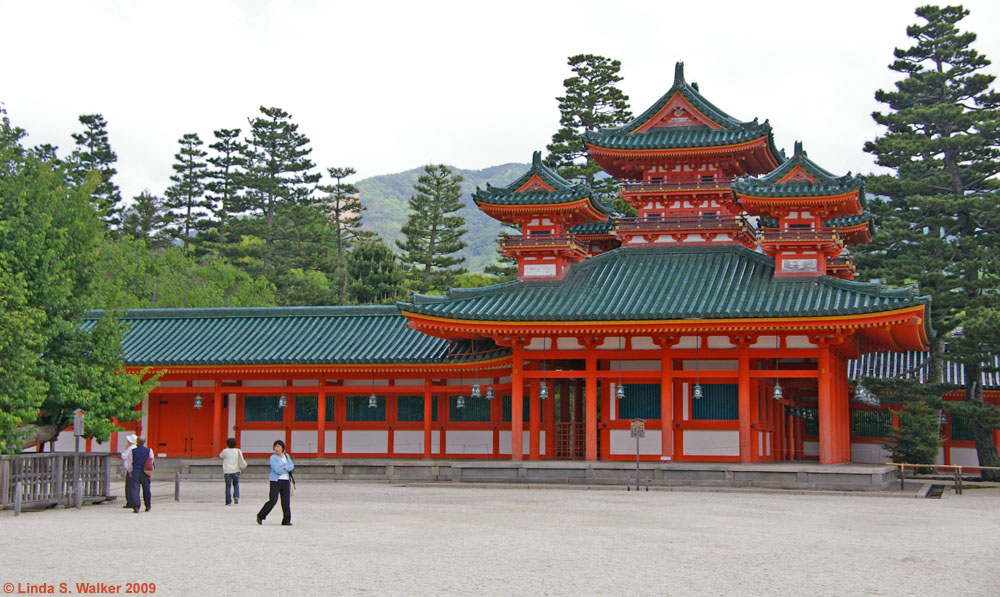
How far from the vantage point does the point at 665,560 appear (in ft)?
47.6

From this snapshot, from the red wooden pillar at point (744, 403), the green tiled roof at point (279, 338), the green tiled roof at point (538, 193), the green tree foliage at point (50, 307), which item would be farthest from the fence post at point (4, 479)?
the red wooden pillar at point (744, 403)

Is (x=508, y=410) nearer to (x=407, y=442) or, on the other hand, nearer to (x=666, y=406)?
(x=407, y=442)

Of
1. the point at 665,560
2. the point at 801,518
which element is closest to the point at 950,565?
the point at 665,560

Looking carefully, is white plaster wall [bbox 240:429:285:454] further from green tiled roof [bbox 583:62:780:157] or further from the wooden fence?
green tiled roof [bbox 583:62:780:157]

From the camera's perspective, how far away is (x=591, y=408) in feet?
99.8

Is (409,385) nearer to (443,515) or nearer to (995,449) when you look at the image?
(443,515)

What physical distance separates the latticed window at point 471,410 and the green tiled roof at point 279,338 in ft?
6.21

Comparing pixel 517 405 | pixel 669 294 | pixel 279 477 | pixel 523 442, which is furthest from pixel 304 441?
pixel 279 477

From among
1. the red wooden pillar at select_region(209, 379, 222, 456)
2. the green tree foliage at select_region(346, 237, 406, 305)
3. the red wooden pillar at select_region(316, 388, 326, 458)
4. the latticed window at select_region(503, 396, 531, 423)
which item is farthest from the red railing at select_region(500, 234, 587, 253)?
the green tree foliage at select_region(346, 237, 406, 305)

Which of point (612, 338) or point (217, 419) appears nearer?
point (612, 338)

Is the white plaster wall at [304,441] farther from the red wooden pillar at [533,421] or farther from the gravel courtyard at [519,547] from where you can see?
the gravel courtyard at [519,547]

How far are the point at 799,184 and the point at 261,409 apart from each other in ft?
63.0

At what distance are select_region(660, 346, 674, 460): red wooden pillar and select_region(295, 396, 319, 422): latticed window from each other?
12.2 m

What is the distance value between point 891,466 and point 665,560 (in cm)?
1822
